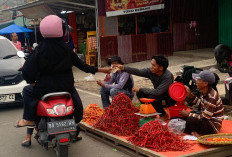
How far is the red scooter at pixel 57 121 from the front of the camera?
15.3 ft

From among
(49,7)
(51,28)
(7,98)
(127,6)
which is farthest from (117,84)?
(49,7)

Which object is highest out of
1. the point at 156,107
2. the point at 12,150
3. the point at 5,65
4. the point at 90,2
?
the point at 90,2

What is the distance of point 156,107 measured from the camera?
6438mm

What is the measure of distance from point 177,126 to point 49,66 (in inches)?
90.7

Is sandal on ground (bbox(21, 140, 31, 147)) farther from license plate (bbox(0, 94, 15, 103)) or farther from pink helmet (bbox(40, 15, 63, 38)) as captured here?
license plate (bbox(0, 94, 15, 103))

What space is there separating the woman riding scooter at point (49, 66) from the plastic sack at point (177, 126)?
1607 mm

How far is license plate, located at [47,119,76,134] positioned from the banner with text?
11074 millimetres

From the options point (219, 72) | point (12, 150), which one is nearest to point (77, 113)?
point (12, 150)

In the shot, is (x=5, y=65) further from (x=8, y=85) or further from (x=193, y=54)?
(x=193, y=54)

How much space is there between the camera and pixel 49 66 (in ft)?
15.9

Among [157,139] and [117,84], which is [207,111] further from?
[117,84]

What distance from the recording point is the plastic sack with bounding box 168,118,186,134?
5625 millimetres

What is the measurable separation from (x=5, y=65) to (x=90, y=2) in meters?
7.81

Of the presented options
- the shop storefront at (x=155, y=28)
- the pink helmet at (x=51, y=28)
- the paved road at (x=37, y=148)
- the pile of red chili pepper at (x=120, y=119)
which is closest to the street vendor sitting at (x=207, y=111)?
the pile of red chili pepper at (x=120, y=119)
